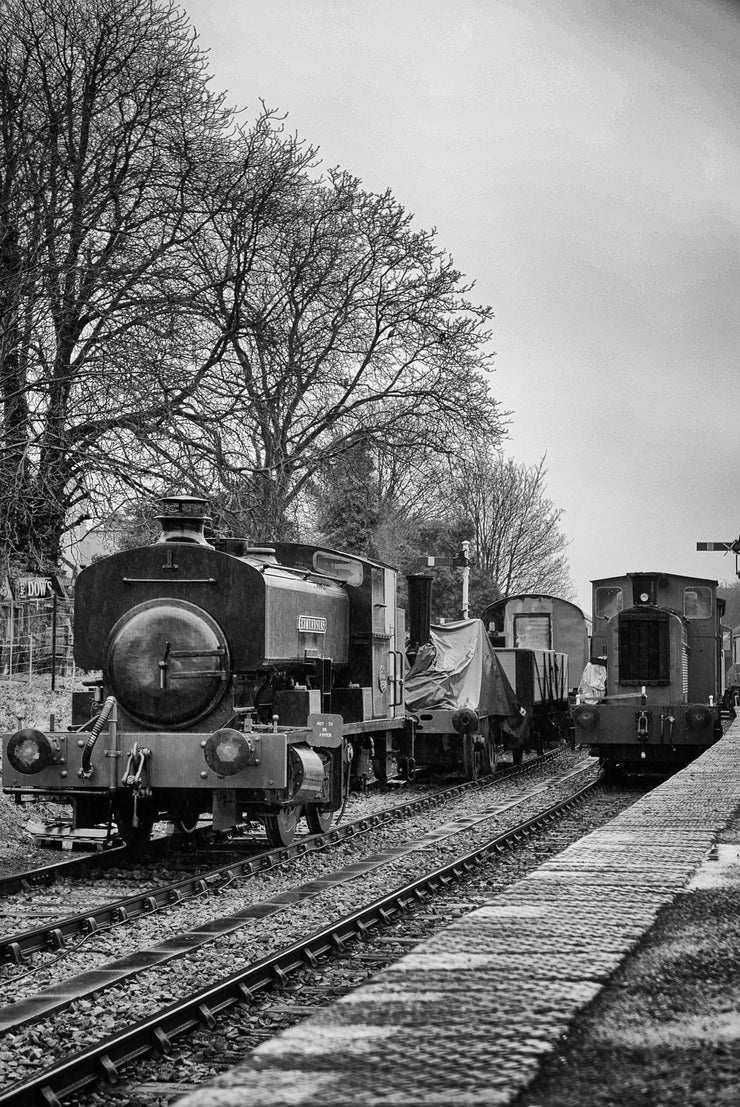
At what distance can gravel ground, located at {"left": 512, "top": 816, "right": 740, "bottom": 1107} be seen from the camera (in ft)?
8.48

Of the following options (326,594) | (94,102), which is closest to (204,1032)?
(326,594)

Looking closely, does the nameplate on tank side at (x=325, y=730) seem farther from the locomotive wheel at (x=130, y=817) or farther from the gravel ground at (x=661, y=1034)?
the gravel ground at (x=661, y=1034)

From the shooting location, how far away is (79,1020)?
19.9 feet

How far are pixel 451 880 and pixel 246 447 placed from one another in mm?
9823

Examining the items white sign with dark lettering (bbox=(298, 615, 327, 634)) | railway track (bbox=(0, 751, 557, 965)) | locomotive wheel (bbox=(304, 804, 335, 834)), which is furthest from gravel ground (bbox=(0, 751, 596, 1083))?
white sign with dark lettering (bbox=(298, 615, 327, 634))

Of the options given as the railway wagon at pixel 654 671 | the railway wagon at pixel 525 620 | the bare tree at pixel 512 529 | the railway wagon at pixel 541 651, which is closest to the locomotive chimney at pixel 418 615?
the railway wagon at pixel 654 671

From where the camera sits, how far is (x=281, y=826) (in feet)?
36.6

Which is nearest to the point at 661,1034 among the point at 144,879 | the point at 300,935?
the point at 300,935

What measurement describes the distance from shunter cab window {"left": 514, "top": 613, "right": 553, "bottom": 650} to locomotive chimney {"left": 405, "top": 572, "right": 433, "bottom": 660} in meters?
7.63

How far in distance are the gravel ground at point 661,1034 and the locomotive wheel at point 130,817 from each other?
7.30 m

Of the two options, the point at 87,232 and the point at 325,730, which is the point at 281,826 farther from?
the point at 87,232

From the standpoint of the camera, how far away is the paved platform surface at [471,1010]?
2.54 metres

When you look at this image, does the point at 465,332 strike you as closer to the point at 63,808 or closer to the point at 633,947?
the point at 63,808

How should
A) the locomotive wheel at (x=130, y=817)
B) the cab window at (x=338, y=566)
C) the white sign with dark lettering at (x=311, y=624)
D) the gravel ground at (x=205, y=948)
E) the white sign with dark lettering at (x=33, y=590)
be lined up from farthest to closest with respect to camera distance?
the white sign with dark lettering at (x=33, y=590) < the cab window at (x=338, y=566) < the white sign with dark lettering at (x=311, y=624) < the locomotive wheel at (x=130, y=817) < the gravel ground at (x=205, y=948)
